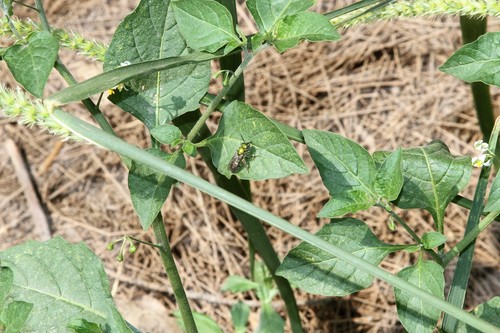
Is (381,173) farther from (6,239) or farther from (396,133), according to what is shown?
(6,239)

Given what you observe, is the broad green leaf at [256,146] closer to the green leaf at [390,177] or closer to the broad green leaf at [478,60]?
the green leaf at [390,177]

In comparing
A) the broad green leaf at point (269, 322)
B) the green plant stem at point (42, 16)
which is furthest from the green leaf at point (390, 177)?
the broad green leaf at point (269, 322)

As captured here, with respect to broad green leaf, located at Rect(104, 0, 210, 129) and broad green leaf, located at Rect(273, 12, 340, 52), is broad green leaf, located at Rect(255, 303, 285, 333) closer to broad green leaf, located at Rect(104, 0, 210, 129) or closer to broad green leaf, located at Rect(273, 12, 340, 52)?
broad green leaf, located at Rect(104, 0, 210, 129)

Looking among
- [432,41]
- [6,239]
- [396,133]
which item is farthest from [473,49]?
[6,239]

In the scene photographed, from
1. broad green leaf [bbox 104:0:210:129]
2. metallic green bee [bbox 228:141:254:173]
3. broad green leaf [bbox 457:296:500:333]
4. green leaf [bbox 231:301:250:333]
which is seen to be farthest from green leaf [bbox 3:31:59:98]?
green leaf [bbox 231:301:250:333]

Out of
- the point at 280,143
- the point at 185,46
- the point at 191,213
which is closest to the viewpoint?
the point at 280,143

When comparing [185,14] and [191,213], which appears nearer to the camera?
[185,14]

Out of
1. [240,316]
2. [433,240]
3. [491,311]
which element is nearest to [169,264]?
[433,240]
